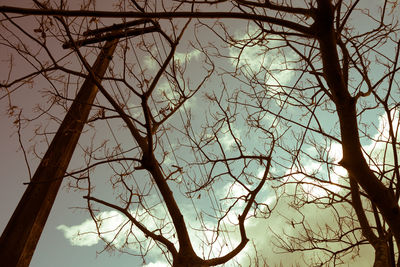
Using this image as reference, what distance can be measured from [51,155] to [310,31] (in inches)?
123

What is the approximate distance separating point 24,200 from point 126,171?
1.24 meters

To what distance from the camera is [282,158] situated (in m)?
4.41

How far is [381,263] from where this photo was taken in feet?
12.0

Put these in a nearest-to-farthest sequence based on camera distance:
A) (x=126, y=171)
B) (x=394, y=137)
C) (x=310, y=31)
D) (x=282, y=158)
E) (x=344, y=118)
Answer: (x=310, y=31) < (x=344, y=118) < (x=394, y=137) < (x=126, y=171) < (x=282, y=158)

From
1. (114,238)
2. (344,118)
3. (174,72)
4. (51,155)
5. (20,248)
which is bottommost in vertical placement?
(20,248)

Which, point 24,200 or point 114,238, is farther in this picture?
point 114,238

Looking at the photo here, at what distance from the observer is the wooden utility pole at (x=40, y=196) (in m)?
2.75

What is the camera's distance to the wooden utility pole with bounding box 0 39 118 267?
275 centimetres

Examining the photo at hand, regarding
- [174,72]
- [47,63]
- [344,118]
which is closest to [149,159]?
[174,72]

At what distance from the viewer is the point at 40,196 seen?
120 inches

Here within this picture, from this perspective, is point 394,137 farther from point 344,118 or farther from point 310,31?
point 310,31

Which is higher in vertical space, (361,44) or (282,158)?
(361,44)

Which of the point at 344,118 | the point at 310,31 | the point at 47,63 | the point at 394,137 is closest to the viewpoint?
the point at 310,31

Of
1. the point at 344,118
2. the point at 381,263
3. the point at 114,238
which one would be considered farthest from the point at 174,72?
the point at 381,263
